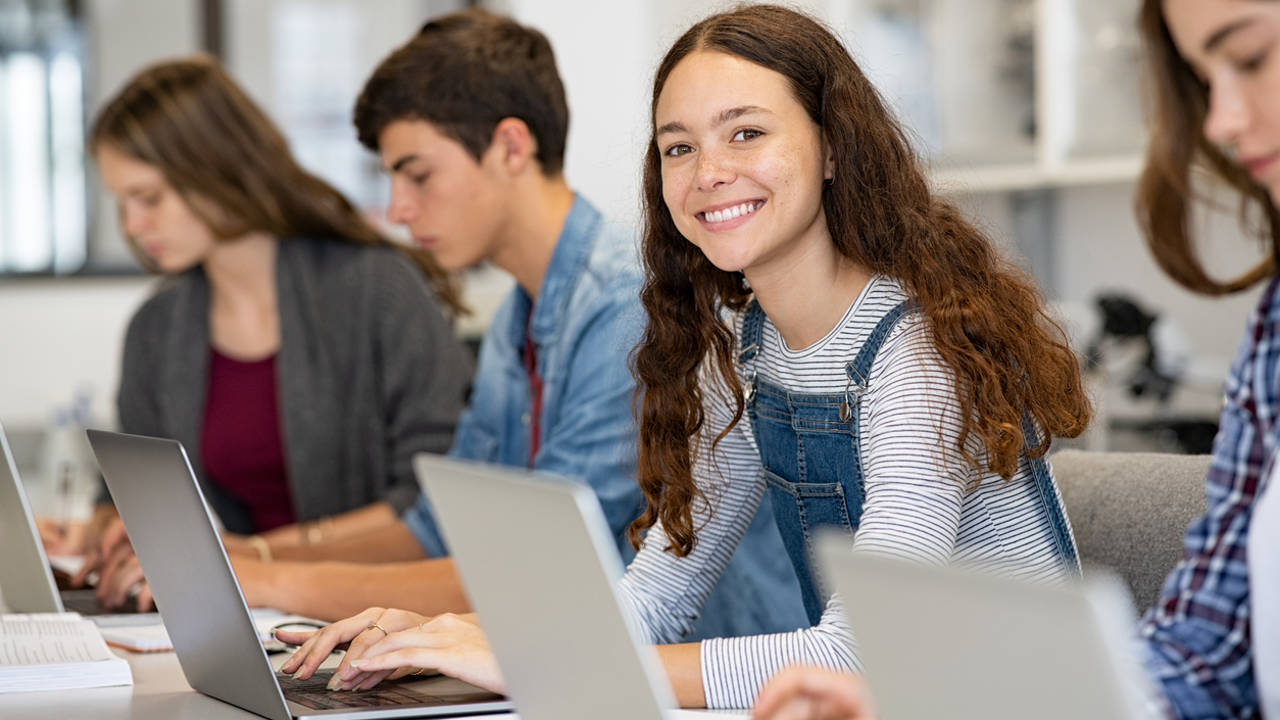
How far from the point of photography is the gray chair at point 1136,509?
4.45 feet

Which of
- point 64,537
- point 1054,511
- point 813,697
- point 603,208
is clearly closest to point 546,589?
point 813,697

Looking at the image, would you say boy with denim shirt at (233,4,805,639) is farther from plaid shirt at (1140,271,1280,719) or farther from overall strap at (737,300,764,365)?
plaid shirt at (1140,271,1280,719)

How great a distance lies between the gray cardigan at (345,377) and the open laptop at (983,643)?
1.69m

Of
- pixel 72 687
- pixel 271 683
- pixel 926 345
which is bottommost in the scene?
pixel 72 687

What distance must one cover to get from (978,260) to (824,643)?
0.39 m

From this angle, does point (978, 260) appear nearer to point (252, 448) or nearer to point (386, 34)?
point (252, 448)

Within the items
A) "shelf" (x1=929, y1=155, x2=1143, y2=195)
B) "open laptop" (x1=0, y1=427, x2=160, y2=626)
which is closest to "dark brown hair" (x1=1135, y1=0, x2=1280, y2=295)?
"open laptop" (x1=0, y1=427, x2=160, y2=626)

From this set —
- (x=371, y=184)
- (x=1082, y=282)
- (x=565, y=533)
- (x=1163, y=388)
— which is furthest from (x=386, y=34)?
(x=565, y=533)

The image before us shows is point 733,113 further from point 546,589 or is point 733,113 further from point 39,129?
point 39,129

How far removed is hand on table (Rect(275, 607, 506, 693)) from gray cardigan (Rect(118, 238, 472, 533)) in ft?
3.49

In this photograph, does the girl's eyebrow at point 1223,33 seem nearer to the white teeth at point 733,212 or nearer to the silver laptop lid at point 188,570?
the white teeth at point 733,212

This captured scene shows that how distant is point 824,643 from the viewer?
1129 millimetres

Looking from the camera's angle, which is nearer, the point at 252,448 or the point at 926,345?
the point at 926,345

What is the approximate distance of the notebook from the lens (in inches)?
50.1
